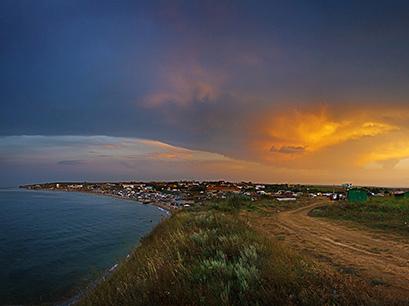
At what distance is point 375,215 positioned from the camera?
27859 millimetres

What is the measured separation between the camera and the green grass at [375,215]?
74.5ft

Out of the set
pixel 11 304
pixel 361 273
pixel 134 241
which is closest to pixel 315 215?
pixel 134 241

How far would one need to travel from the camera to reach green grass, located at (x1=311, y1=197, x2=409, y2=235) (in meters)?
22.7

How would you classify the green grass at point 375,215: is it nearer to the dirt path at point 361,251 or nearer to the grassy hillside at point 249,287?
the dirt path at point 361,251

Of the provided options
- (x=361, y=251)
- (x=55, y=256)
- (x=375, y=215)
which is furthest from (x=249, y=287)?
(x=375, y=215)

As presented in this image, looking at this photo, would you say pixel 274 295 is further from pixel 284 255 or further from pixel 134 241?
pixel 134 241

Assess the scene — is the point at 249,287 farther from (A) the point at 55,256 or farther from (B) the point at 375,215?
(B) the point at 375,215

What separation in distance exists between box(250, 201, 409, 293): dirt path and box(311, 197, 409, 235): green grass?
7.81 feet

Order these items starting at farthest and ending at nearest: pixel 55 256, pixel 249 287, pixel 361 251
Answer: pixel 55 256 < pixel 361 251 < pixel 249 287

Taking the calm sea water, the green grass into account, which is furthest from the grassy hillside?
the green grass

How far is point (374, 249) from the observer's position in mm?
14750

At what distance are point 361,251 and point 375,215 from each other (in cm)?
1537

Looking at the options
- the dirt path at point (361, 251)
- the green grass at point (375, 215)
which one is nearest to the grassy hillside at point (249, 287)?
the dirt path at point (361, 251)

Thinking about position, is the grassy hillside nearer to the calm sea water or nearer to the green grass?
the calm sea water
